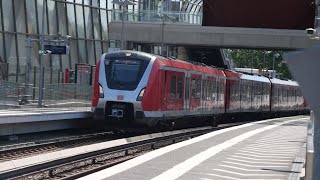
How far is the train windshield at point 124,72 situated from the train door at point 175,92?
1451 mm

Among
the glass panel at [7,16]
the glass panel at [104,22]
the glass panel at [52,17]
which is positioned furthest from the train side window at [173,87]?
the glass panel at [104,22]

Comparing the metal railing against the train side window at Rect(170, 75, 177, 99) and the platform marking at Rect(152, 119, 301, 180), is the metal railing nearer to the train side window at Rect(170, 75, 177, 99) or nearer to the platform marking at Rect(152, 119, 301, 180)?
the train side window at Rect(170, 75, 177, 99)

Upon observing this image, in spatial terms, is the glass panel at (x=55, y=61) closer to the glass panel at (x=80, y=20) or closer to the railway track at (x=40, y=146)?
the glass panel at (x=80, y=20)

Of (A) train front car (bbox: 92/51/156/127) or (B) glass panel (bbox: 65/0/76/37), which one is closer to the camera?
(A) train front car (bbox: 92/51/156/127)

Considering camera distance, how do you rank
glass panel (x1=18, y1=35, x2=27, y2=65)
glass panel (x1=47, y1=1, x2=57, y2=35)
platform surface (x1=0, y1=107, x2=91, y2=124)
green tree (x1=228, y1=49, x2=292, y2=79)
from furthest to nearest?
green tree (x1=228, y1=49, x2=292, y2=79) → glass panel (x1=47, y1=1, x2=57, y2=35) → glass panel (x1=18, y1=35, x2=27, y2=65) → platform surface (x1=0, y1=107, x2=91, y2=124)

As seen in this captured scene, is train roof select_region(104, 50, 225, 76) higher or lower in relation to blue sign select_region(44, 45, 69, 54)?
lower

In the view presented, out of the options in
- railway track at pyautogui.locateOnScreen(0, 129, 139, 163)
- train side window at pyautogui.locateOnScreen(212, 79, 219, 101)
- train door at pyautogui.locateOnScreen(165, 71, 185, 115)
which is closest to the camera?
railway track at pyautogui.locateOnScreen(0, 129, 139, 163)

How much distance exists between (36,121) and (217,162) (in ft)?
36.8

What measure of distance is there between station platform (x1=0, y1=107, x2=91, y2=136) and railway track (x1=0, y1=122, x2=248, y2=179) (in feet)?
14.7

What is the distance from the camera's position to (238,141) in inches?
726

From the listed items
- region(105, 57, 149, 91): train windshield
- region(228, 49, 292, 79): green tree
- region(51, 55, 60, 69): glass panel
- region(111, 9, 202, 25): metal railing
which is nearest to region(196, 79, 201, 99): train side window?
region(105, 57, 149, 91): train windshield

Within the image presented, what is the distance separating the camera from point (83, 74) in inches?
1580

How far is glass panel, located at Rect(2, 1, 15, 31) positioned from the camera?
42844mm

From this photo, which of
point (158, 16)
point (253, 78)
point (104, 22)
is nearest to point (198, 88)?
point (253, 78)
